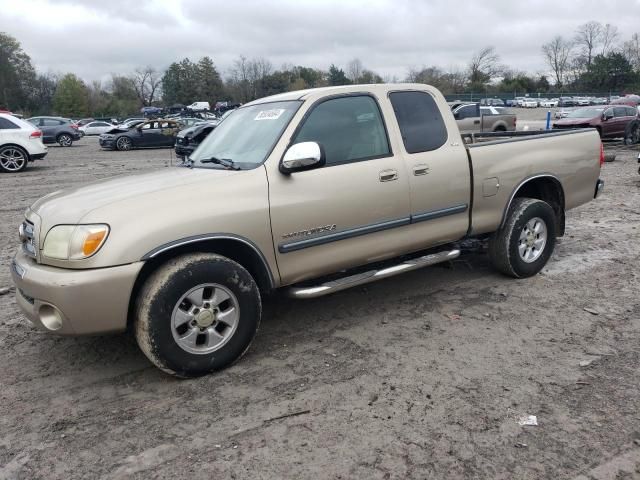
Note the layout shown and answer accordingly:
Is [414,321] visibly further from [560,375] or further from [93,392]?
[93,392]

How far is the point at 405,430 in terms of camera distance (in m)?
2.99

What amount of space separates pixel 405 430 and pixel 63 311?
6.86 ft

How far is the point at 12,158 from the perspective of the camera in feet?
51.1

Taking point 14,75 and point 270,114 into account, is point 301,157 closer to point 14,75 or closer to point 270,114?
point 270,114

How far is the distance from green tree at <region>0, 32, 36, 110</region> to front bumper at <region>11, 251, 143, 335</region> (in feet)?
268

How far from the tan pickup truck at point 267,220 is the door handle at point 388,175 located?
0.04 ft

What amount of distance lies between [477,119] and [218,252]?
2084cm

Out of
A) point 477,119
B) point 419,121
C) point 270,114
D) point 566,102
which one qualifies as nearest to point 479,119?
point 477,119

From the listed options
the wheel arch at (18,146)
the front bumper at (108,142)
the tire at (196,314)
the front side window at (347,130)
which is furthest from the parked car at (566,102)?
the tire at (196,314)

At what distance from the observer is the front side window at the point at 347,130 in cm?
410

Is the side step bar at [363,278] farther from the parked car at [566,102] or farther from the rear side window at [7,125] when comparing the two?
the parked car at [566,102]

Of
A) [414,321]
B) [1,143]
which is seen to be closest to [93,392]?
[414,321]

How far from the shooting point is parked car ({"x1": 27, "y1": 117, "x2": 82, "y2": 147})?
29.4 metres

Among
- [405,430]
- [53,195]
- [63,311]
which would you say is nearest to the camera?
[405,430]
